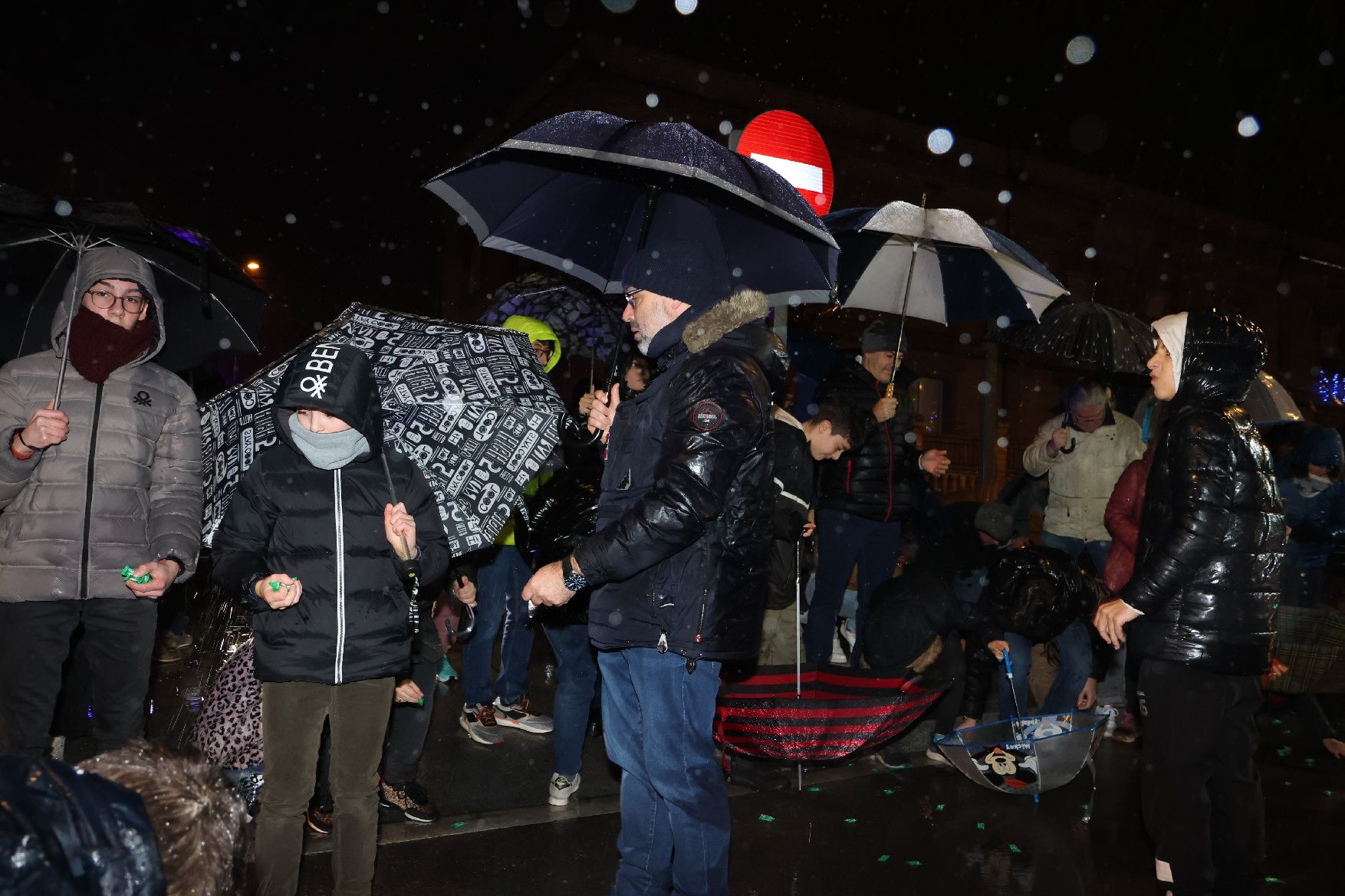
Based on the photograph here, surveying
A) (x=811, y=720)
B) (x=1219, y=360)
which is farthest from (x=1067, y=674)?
(x=1219, y=360)

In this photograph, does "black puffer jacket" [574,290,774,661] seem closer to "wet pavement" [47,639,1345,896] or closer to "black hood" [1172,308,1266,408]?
"wet pavement" [47,639,1345,896]

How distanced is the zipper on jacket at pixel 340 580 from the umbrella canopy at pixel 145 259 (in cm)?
143

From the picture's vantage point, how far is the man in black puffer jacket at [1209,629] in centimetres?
363

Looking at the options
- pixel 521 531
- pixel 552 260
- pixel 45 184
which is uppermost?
pixel 45 184

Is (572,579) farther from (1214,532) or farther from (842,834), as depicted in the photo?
(842,834)

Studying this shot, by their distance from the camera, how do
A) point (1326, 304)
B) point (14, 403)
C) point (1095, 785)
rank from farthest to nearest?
point (1326, 304)
point (1095, 785)
point (14, 403)

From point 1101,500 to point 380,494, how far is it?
226 inches

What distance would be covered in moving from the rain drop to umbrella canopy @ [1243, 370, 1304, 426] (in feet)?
50.4

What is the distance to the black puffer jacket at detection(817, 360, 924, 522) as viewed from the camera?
→ 6.81 m

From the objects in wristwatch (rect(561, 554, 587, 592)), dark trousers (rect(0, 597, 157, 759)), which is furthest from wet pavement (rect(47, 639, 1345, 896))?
wristwatch (rect(561, 554, 587, 592))

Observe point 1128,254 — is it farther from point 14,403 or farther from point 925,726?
point 14,403

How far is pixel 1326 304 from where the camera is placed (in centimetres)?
2748

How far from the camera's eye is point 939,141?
19.8 metres

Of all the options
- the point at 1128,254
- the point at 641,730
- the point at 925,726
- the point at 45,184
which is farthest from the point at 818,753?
the point at 1128,254
